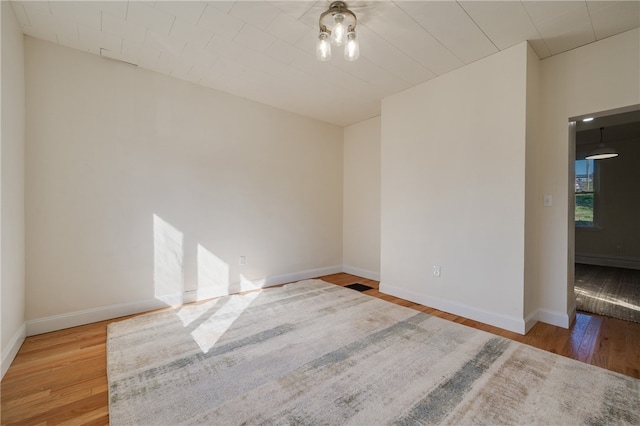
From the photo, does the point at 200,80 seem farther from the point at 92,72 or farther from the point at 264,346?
the point at 264,346

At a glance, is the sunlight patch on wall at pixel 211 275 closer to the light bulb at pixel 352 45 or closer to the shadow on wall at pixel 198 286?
the shadow on wall at pixel 198 286

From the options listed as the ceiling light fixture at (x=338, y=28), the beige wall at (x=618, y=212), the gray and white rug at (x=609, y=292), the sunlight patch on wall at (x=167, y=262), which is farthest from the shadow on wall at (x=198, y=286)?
the beige wall at (x=618, y=212)

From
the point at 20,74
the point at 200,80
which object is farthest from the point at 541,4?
the point at 20,74

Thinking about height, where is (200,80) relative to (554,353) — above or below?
above

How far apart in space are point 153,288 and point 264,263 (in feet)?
4.72

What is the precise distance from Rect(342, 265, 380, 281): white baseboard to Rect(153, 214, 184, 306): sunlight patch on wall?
276 centimetres

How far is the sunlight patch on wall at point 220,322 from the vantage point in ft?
7.76

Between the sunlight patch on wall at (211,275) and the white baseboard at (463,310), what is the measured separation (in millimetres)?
2182

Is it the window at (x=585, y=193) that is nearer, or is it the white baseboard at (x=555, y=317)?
the white baseboard at (x=555, y=317)

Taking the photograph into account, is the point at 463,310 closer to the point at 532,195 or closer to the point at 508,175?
the point at 532,195

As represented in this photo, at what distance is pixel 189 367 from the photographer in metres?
1.96

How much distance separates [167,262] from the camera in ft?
10.4

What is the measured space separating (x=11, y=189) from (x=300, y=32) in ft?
8.67

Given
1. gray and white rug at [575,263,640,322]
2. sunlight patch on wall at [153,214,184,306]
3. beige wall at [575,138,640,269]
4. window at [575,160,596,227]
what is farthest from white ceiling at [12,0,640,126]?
window at [575,160,596,227]
